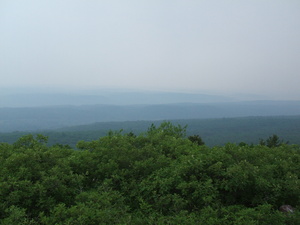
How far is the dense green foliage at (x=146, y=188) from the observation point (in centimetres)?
754

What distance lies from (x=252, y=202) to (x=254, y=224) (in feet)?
8.10

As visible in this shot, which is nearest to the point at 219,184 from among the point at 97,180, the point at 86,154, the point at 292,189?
the point at 292,189

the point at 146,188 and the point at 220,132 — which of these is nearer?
the point at 146,188

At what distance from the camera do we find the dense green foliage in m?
7.54

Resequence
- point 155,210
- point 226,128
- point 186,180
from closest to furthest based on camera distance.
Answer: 1. point 155,210
2. point 186,180
3. point 226,128

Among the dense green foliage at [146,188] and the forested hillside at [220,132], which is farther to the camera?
the forested hillside at [220,132]

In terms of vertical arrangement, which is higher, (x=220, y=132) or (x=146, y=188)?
(x=146, y=188)

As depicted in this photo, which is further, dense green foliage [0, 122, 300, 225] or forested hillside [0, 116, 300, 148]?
forested hillside [0, 116, 300, 148]

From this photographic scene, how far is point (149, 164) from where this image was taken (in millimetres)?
11125

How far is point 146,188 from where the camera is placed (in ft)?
31.7

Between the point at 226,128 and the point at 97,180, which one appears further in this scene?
the point at 226,128

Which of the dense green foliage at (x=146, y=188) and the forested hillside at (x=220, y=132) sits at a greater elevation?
the dense green foliage at (x=146, y=188)

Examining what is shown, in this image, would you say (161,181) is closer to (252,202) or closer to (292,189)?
(252,202)

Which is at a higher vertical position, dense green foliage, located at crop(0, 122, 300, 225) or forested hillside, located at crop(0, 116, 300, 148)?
dense green foliage, located at crop(0, 122, 300, 225)
